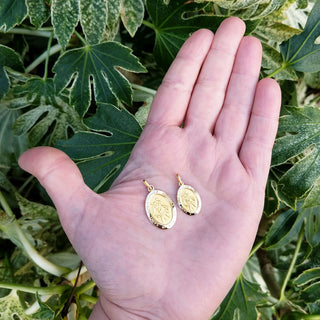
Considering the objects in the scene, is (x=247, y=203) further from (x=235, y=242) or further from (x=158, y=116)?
(x=158, y=116)

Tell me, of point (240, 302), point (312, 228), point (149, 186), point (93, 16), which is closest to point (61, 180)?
point (149, 186)

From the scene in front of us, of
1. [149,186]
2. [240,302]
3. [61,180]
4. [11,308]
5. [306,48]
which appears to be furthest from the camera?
[240,302]

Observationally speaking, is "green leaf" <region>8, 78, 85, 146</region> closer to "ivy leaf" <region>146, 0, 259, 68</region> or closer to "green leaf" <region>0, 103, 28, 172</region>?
"green leaf" <region>0, 103, 28, 172</region>

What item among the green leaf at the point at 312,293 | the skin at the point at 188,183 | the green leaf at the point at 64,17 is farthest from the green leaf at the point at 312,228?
the green leaf at the point at 64,17

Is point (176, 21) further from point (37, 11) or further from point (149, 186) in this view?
point (149, 186)

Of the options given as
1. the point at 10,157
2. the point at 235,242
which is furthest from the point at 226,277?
the point at 10,157

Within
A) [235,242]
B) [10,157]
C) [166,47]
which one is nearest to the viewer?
[235,242]
